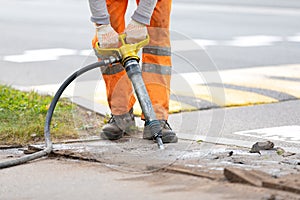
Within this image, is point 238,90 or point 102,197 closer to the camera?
point 102,197

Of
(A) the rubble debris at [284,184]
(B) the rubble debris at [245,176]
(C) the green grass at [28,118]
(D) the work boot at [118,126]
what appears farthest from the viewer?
(C) the green grass at [28,118]

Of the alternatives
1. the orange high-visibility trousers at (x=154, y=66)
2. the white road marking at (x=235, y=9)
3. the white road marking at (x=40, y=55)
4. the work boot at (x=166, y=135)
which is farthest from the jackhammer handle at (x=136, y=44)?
the white road marking at (x=235, y=9)

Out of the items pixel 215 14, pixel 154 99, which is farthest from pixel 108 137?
pixel 215 14

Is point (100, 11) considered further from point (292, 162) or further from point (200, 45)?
point (200, 45)

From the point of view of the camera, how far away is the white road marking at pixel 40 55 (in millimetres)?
10844

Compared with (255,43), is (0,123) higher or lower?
lower

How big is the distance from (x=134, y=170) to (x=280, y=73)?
494 centimetres

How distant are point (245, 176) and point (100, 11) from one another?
1.77 m

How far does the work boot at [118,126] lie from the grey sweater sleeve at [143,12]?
814 millimetres

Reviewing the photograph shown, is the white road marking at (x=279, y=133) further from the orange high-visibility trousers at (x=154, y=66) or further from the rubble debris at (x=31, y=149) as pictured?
the rubble debris at (x=31, y=149)

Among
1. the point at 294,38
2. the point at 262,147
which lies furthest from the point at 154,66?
the point at 294,38

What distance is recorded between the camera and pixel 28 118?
6.51 meters

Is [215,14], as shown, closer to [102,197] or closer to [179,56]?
[179,56]

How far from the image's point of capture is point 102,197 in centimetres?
425
